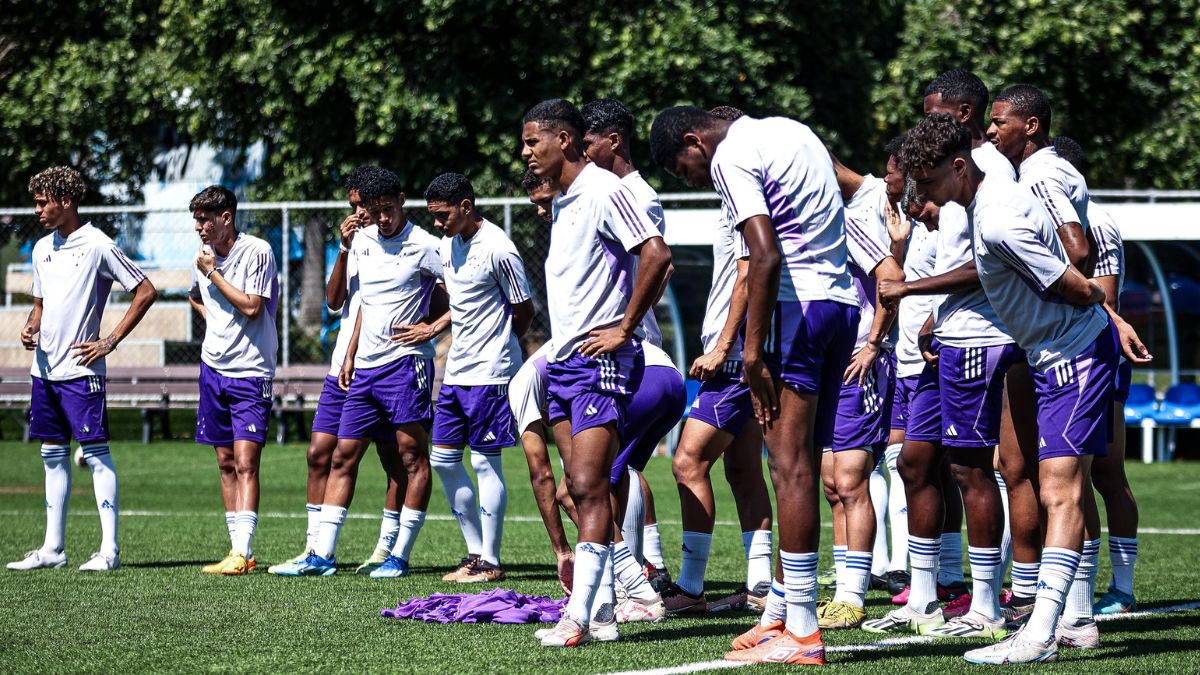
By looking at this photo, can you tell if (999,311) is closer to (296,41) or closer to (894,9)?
(296,41)

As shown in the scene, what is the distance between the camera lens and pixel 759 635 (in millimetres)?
5461

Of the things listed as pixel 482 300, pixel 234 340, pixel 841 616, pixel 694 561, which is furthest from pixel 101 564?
pixel 841 616

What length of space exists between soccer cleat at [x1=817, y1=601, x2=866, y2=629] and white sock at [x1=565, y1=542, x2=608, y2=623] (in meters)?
1.17

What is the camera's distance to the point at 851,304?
5.50 m

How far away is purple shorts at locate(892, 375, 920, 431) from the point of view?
7426 mm

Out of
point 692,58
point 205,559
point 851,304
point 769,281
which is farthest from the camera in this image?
point 692,58

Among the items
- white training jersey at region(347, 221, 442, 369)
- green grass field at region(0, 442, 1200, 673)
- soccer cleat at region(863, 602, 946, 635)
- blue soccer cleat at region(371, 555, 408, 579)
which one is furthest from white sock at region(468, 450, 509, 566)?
soccer cleat at region(863, 602, 946, 635)

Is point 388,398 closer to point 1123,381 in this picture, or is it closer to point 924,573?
point 924,573

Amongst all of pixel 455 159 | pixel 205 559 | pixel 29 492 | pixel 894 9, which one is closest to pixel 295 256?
pixel 455 159

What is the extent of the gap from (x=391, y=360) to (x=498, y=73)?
1339 cm

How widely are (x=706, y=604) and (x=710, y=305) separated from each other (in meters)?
→ 1.47

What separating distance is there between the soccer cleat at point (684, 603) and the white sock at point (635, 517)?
31 centimetres

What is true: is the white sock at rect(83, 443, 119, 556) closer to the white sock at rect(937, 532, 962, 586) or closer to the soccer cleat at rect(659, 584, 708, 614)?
the soccer cleat at rect(659, 584, 708, 614)

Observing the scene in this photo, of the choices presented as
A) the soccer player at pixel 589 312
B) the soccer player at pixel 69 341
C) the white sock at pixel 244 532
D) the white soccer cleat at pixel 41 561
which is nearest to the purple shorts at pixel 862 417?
the soccer player at pixel 589 312
